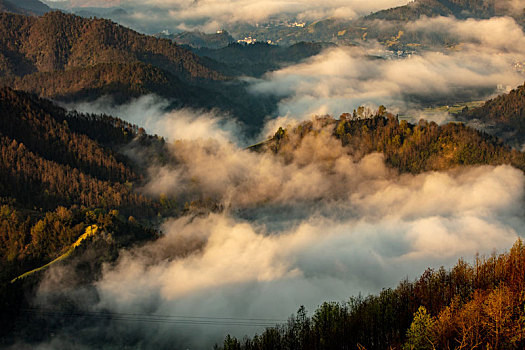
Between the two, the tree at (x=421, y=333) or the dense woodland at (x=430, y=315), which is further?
the dense woodland at (x=430, y=315)

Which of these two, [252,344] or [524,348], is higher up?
[524,348]

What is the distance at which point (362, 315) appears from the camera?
504ft

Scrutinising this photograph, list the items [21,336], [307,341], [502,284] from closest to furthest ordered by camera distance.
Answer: [502,284]
[307,341]
[21,336]

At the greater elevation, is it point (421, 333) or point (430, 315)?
point (421, 333)

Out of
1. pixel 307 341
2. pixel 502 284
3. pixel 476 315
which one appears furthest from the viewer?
pixel 307 341

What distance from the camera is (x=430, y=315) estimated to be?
138875 millimetres

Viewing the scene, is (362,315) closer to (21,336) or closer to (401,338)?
(401,338)

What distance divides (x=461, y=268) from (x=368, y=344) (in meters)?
41.2

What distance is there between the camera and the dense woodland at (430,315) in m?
117

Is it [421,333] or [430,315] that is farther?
[430,315]

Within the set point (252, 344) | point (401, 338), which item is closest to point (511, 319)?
point (401, 338)

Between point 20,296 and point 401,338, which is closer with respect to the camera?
point 401,338

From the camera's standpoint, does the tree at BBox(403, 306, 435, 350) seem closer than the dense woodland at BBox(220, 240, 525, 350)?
Yes

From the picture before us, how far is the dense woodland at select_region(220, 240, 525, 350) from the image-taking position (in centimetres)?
11673
